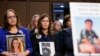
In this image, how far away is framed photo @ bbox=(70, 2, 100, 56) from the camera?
170 inches

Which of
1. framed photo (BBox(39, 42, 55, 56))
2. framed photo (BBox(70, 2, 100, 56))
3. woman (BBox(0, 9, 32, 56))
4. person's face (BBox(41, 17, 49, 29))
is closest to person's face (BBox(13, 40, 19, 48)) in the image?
woman (BBox(0, 9, 32, 56))

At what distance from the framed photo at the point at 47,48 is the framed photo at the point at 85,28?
81 centimetres

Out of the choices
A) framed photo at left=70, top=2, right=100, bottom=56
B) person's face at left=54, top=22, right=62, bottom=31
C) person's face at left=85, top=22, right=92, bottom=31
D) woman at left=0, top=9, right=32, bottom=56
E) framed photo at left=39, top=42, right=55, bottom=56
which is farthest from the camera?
person's face at left=54, top=22, right=62, bottom=31

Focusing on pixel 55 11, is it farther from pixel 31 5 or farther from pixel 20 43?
pixel 20 43

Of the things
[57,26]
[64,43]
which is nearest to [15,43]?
[64,43]

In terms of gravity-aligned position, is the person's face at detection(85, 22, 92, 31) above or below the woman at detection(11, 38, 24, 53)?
above

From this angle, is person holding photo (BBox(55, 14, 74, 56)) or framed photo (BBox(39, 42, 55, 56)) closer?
person holding photo (BBox(55, 14, 74, 56))

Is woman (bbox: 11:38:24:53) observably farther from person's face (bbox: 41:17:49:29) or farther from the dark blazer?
person's face (bbox: 41:17:49:29)

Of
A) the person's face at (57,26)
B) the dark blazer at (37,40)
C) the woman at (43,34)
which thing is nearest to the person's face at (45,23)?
the woman at (43,34)

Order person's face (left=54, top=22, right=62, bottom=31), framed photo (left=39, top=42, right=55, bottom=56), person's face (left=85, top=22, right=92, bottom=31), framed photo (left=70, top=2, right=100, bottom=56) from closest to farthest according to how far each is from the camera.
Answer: framed photo (left=70, top=2, right=100, bottom=56), person's face (left=85, top=22, right=92, bottom=31), framed photo (left=39, top=42, right=55, bottom=56), person's face (left=54, top=22, right=62, bottom=31)

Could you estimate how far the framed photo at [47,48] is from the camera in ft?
16.6

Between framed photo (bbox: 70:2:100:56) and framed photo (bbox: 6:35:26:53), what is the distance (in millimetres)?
888

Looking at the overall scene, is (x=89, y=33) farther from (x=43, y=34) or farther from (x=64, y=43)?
(x=43, y=34)

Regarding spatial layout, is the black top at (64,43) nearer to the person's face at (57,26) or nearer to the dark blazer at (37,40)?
the dark blazer at (37,40)
